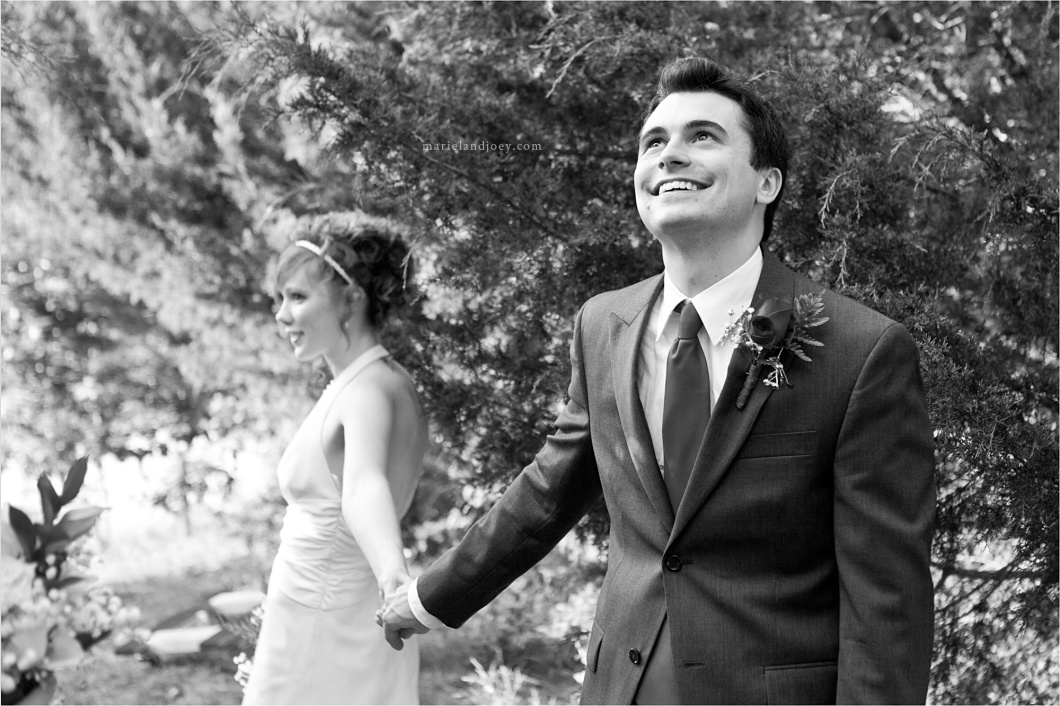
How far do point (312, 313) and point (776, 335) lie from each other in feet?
5.98

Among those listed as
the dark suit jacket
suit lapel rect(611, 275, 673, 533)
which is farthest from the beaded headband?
the dark suit jacket

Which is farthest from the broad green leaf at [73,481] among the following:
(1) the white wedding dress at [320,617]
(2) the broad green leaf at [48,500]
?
(1) the white wedding dress at [320,617]

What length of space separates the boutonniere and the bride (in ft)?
4.42

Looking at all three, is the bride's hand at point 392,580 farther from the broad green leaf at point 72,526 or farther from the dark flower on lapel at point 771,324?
the dark flower on lapel at point 771,324

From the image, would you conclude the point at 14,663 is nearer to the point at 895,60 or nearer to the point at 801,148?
the point at 801,148

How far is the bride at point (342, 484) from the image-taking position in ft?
10.5

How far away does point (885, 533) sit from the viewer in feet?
6.31

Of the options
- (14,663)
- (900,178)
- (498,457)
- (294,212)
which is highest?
(294,212)

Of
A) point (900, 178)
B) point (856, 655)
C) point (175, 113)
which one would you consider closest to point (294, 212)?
point (175, 113)

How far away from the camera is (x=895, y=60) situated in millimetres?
3752

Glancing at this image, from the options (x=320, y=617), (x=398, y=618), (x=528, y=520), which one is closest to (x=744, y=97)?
(x=528, y=520)

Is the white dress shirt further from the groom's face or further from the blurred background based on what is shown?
the blurred background

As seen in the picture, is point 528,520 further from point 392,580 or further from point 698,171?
point 698,171

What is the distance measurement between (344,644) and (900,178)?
7.15ft
